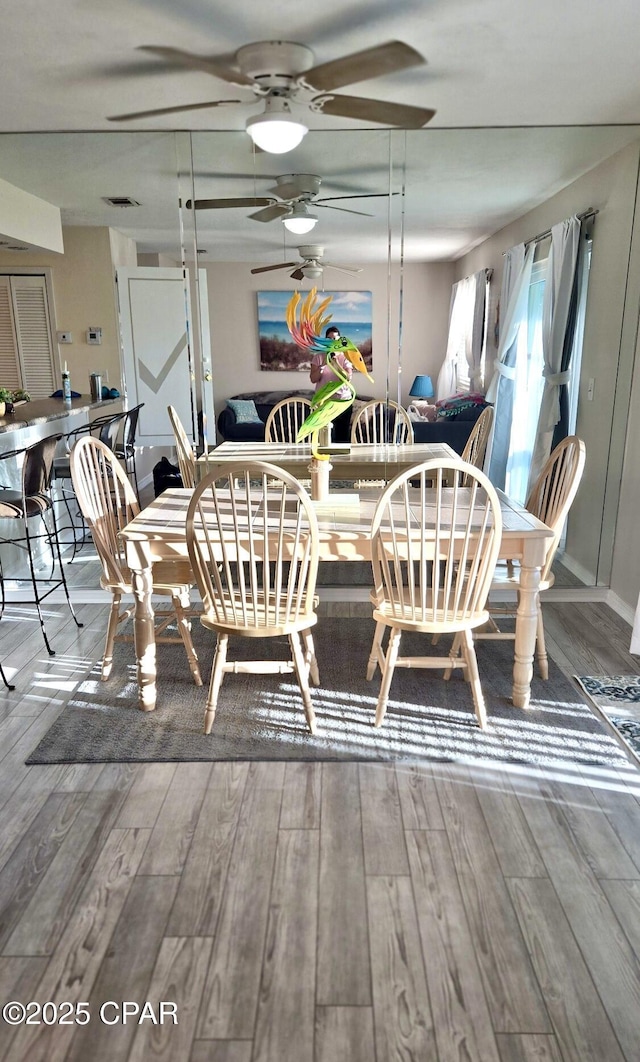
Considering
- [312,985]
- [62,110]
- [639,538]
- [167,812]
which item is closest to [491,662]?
[639,538]

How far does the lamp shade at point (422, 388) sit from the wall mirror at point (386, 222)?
0.16 ft

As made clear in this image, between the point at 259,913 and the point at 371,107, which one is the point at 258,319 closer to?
the point at 371,107

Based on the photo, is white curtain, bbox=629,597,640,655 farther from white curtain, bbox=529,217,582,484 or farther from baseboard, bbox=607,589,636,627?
white curtain, bbox=529,217,582,484

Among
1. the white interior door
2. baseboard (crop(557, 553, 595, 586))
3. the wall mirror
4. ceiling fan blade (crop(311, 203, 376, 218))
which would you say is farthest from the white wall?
baseboard (crop(557, 553, 595, 586))

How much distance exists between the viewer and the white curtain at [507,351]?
13.1 ft

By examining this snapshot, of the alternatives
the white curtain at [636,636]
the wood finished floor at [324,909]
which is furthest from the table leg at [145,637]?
the white curtain at [636,636]

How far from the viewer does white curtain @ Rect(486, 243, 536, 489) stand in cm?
398

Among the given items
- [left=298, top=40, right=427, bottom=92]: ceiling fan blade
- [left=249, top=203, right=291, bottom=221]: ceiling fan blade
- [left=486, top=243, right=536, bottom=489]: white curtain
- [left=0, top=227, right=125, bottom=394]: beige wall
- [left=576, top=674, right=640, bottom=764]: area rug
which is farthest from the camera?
[left=0, top=227, right=125, bottom=394]: beige wall

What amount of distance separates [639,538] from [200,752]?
8.05ft

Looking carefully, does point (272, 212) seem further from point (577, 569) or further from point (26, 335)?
point (26, 335)

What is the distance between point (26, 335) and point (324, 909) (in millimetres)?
5589

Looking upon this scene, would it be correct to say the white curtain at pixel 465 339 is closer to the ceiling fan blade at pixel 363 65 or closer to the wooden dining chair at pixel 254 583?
the wooden dining chair at pixel 254 583

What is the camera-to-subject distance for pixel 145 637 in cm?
272

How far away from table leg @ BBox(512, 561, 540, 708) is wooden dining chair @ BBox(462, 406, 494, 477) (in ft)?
4.26
